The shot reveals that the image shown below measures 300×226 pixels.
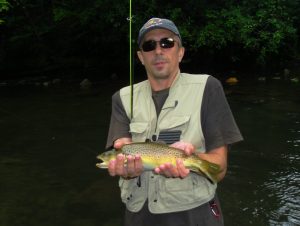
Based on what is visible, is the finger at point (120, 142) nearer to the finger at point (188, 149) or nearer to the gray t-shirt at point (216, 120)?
the finger at point (188, 149)

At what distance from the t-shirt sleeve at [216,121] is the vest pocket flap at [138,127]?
1.38ft

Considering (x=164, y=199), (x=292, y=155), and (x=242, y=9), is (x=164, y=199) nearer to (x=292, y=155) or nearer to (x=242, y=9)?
(x=292, y=155)

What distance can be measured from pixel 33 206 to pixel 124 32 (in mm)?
15741

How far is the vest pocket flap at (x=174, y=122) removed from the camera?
3.15m

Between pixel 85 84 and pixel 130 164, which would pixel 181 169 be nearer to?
pixel 130 164

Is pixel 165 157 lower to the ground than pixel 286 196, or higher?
higher

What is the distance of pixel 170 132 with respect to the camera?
3213 millimetres

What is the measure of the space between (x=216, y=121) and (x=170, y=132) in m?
0.33

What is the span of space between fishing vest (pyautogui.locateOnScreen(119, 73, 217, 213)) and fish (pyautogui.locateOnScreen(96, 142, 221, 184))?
12 centimetres

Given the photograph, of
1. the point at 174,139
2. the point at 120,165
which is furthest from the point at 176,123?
the point at 120,165

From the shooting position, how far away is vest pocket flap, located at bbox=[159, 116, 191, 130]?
3154mm

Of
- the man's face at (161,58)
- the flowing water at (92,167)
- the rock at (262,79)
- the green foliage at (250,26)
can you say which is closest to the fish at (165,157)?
the man's face at (161,58)

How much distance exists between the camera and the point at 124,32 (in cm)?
2216

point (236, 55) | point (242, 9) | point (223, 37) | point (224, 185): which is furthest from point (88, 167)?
point (236, 55)
